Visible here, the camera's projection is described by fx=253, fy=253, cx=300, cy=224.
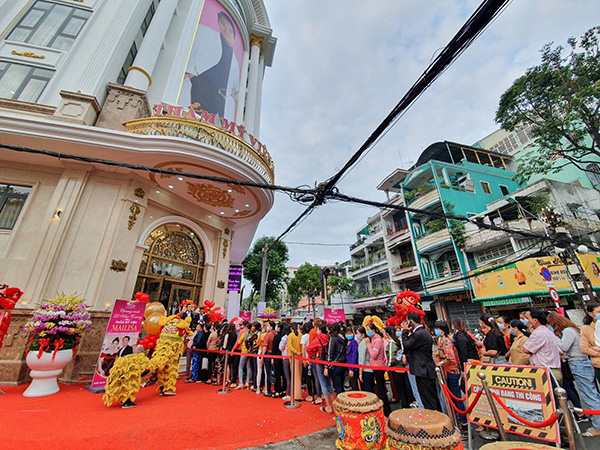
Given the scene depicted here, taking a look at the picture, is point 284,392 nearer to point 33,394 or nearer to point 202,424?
point 202,424

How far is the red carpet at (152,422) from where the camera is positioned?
11.5 feet

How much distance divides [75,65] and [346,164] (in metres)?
11.1

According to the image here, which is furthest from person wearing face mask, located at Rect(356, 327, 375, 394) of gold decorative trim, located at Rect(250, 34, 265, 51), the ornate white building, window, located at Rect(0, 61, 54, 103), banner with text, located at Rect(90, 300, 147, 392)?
gold decorative trim, located at Rect(250, 34, 265, 51)

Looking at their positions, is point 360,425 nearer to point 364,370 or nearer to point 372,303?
point 364,370

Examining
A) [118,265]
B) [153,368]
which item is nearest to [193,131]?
[118,265]

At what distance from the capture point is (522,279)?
13.2m

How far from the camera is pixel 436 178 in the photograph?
741 inches

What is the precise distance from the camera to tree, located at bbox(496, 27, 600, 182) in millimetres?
11531

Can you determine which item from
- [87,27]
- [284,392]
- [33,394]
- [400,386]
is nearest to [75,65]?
[87,27]

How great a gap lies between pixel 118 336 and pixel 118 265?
8.70 ft

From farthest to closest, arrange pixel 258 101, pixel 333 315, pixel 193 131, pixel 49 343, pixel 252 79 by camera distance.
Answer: pixel 258 101
pixel 252 79
pixel 333 315
pixel 193 131
pixel 49 343

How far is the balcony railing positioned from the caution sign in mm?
8313

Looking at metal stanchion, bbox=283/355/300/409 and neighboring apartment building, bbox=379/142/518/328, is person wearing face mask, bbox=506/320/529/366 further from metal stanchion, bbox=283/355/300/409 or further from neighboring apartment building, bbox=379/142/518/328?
neighboring apartment building, bbox=379/142/518/328

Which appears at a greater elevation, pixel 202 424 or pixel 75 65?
pixel 75 65
